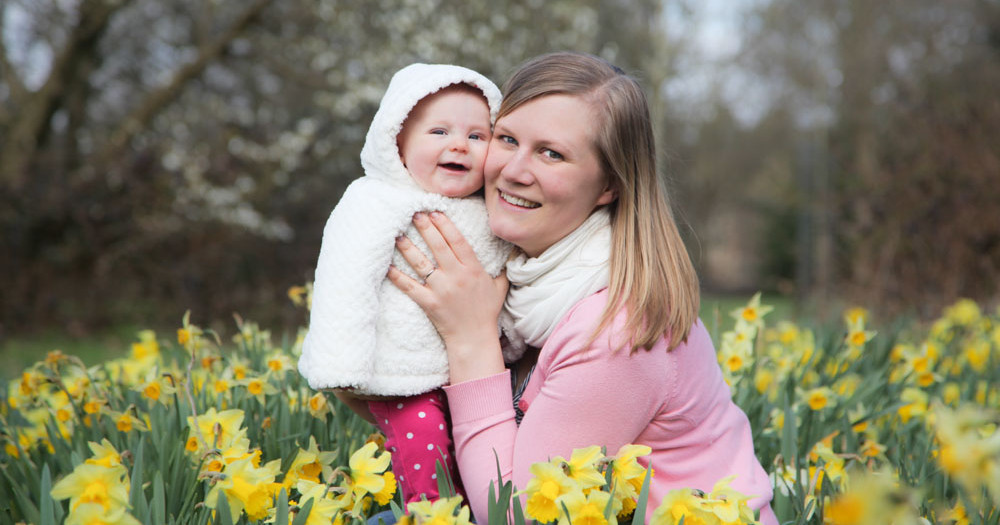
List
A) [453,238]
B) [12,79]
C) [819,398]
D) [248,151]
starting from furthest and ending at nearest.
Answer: [248,151] < [12,79] < [819,398] < [453,238]

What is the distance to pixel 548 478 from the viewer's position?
1296 mm

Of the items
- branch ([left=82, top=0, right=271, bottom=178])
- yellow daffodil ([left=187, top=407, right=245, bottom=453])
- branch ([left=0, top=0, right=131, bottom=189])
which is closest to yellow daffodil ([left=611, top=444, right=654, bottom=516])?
yellow daffodil ([left=187, top=407, right=245, bottom=453])

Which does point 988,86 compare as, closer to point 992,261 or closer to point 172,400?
point 992,261

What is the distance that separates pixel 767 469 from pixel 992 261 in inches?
197

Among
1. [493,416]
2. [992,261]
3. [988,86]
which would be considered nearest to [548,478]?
[493,416]

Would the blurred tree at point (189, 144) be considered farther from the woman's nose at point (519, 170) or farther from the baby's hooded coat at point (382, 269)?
the woman's nose at point (519, 170)

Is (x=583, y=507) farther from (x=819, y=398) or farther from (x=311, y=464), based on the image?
(x=819, y=398)

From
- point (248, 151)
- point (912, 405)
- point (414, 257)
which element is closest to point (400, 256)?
point (414, 257)

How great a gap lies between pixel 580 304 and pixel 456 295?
0.27 m

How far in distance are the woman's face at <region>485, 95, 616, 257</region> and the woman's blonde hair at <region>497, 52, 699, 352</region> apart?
25 millimetres

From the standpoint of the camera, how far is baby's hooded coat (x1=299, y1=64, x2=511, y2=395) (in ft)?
5.01

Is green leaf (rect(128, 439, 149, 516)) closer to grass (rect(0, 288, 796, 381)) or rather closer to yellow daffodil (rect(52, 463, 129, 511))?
yellow daffodil (rect(52, 463, 129, 511))

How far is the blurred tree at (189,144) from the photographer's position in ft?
25.6

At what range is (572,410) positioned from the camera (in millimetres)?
1469
